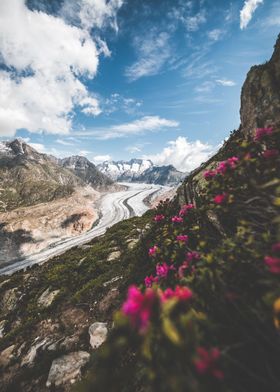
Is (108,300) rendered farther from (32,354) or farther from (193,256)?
(193,256)

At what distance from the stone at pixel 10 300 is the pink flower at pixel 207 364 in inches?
725

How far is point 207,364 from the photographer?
2152 mm

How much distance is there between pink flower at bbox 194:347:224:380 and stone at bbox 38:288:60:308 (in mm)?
13452

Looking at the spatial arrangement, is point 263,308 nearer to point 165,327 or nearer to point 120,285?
point 165,327

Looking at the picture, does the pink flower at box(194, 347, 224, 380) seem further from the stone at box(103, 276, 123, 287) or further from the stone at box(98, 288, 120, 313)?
the stone at box(103, 276, 123, 287)

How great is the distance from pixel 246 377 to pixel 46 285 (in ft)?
53.1

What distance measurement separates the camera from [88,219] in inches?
3939

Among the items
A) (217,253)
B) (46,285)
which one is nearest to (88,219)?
(46,285)

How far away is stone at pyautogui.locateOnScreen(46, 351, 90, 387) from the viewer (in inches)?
297

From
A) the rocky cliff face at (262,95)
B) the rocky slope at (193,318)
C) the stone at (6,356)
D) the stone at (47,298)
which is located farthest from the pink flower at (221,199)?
the stone at (47,298)

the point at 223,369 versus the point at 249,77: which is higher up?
the point at 249,77

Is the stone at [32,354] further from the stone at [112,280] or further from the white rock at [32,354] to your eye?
the stone at [112,280]

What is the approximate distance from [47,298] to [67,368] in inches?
288

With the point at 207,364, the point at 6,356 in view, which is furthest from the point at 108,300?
the point at 207,364
